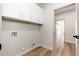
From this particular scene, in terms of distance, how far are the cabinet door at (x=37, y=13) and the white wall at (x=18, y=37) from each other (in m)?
0.27

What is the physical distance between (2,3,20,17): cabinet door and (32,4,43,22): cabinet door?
0.63 meters

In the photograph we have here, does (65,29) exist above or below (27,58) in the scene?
above

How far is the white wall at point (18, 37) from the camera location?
1633 millimetres

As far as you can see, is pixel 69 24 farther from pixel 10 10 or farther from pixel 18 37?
pixel 10 10

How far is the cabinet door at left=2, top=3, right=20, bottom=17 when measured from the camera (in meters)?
1.47

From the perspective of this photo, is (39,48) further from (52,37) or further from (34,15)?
(34,15)

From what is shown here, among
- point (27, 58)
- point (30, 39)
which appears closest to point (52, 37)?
point (30, 39)

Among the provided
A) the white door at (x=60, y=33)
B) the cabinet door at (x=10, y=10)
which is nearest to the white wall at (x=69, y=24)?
the white door at (x=60, y=33)

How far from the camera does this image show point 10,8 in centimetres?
160

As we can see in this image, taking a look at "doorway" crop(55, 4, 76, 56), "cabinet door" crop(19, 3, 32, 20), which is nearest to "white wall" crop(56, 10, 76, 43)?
"doorway" crop(55, 4, 76, 56)

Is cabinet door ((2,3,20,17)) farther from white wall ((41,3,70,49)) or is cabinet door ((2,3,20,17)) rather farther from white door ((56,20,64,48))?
white door ((56,20,64,48))

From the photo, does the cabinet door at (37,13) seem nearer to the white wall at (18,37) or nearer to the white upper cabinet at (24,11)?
the white upper cabinet at (24,11)

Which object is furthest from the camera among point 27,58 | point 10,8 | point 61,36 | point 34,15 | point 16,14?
point 61,36

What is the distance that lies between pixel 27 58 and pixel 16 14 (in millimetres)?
1285
